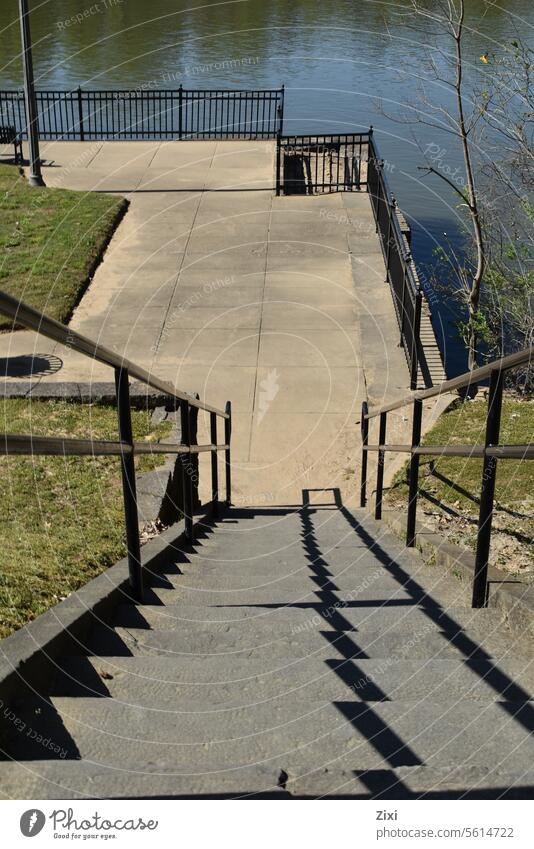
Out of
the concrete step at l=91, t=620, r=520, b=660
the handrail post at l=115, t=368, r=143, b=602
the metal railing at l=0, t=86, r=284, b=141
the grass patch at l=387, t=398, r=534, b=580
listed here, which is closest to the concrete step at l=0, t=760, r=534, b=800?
the concrete step at l=91, t=620, r=520, b=660

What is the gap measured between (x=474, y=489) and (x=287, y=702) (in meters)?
5.26

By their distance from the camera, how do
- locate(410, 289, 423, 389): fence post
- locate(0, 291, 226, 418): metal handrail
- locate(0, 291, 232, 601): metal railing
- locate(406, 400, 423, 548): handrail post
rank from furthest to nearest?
locate(410, 289, 423, 389): fence post → locate(406, 400, 423, 548): handrail post → locate(0, 291, 232, 601): metal railing → locate(0, 291, 226, 418): metal handrail

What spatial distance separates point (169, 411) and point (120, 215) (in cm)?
750

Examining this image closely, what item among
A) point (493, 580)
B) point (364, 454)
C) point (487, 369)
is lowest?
point (364, 454)

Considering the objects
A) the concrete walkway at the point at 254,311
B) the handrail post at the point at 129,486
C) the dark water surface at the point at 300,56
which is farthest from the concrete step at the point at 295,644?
the dark water surface at the point at 300,56

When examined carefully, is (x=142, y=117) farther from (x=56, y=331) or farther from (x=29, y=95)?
(x=56, y=331)

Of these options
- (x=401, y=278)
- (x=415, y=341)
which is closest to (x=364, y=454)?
(x=415, y=341)

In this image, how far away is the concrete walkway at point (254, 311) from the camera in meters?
10.3

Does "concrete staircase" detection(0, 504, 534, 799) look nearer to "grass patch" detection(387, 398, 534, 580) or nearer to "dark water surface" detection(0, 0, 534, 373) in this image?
"grass patch" detection(387, 398, 534, 580)

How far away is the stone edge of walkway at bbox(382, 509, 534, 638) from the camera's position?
3.56 metres

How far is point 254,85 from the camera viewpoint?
98.0 ft

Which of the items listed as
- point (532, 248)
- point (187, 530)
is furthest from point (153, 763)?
point (532, 248)

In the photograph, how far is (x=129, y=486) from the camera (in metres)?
4.05

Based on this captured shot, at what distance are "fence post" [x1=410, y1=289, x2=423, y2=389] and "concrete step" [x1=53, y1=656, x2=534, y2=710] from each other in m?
7.38
